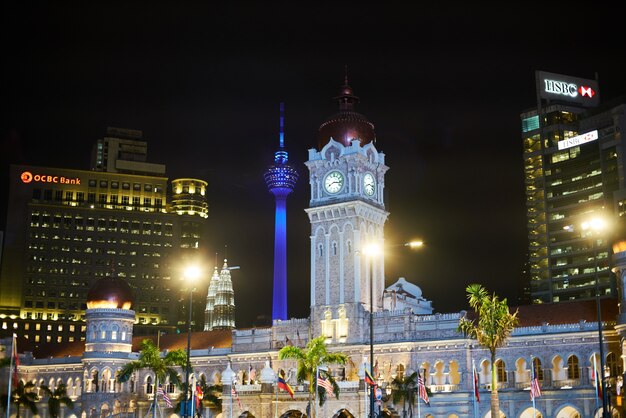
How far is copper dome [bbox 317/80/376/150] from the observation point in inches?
4449

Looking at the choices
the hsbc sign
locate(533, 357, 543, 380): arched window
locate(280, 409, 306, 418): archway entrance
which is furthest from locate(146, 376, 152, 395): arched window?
the hsbc sign

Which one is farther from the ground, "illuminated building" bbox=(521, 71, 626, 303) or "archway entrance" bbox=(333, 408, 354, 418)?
"illuminated building" bbox=(521, 71, 626, 303)

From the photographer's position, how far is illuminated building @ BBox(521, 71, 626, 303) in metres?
166

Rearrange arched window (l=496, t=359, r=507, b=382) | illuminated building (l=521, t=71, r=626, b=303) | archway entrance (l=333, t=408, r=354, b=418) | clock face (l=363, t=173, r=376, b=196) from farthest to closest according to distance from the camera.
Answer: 1. illuminated building (l=521, t=71, r=626, b=303)
2. clock face (l=363, t=173, r=376, b=196)
3. archway entrance (l=333, t=408, r=354, b=418)
4. arched window (l=496, t=359, r=507, b=382)

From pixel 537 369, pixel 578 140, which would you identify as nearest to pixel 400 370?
pixel 537 369

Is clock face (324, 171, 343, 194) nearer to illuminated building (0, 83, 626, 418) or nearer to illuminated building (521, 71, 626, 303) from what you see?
illuminated building (0, 83, 626, 418)

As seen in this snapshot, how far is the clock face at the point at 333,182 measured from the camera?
11056 centimetres

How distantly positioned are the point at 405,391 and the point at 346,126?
36.9 metres

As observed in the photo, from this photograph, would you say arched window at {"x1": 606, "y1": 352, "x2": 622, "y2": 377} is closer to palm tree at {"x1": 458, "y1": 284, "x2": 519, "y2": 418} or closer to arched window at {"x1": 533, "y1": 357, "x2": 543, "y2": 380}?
arched window at {"x1": 533, "y1": 357, "x2": 543, "y2": 380}

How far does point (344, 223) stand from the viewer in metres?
109

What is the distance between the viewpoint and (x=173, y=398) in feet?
381

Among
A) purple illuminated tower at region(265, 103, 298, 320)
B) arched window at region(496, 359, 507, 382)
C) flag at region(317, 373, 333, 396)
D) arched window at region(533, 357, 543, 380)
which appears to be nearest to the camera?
flag at region(317, 373, 333, 396)

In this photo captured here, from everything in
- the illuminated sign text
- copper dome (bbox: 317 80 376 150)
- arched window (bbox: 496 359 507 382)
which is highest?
the illuminated sign text

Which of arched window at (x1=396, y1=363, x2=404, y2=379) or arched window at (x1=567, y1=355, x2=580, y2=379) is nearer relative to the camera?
arched window at (x1=567, y1=355, x2=580, y2=379)
